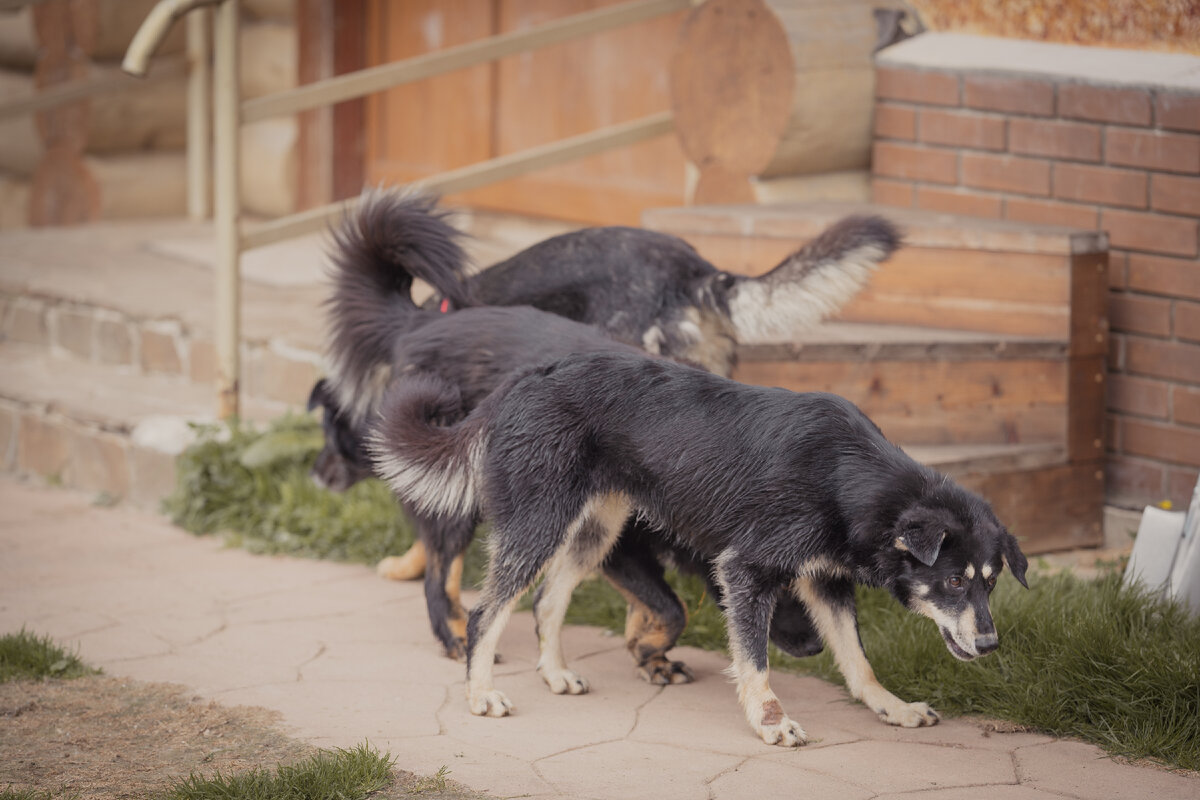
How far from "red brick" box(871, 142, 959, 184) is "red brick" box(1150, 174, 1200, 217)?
3.12ft

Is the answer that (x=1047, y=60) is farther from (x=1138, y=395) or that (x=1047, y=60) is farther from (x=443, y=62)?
(x=443, y=62)

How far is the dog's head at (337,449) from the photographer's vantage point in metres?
5.10

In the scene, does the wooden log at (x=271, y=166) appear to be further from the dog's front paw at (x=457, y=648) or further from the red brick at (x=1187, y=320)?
the red brick at (x=1187, y=320)

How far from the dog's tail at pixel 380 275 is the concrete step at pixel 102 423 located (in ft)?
5.74

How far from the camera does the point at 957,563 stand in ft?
11.6

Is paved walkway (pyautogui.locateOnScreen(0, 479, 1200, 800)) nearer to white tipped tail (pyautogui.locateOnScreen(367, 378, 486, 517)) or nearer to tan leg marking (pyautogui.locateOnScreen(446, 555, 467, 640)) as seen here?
tan leg marking (pyautogui.locateOnScreen(446, 555, 467, 640))

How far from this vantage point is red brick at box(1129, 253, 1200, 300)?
5445 millimetres

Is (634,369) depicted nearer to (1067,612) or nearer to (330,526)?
(1067,612)

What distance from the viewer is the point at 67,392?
23.5ft

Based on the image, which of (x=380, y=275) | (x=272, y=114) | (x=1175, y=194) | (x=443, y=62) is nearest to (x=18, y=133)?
(x=272, y=114)

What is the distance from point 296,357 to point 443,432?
2794mm

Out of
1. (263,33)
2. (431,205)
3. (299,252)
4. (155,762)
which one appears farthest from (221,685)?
(263,33)

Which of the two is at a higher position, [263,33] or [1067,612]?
[263,33]

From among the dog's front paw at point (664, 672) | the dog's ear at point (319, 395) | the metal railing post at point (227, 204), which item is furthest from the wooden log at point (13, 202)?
the dog's front paw at point (664, 672)
